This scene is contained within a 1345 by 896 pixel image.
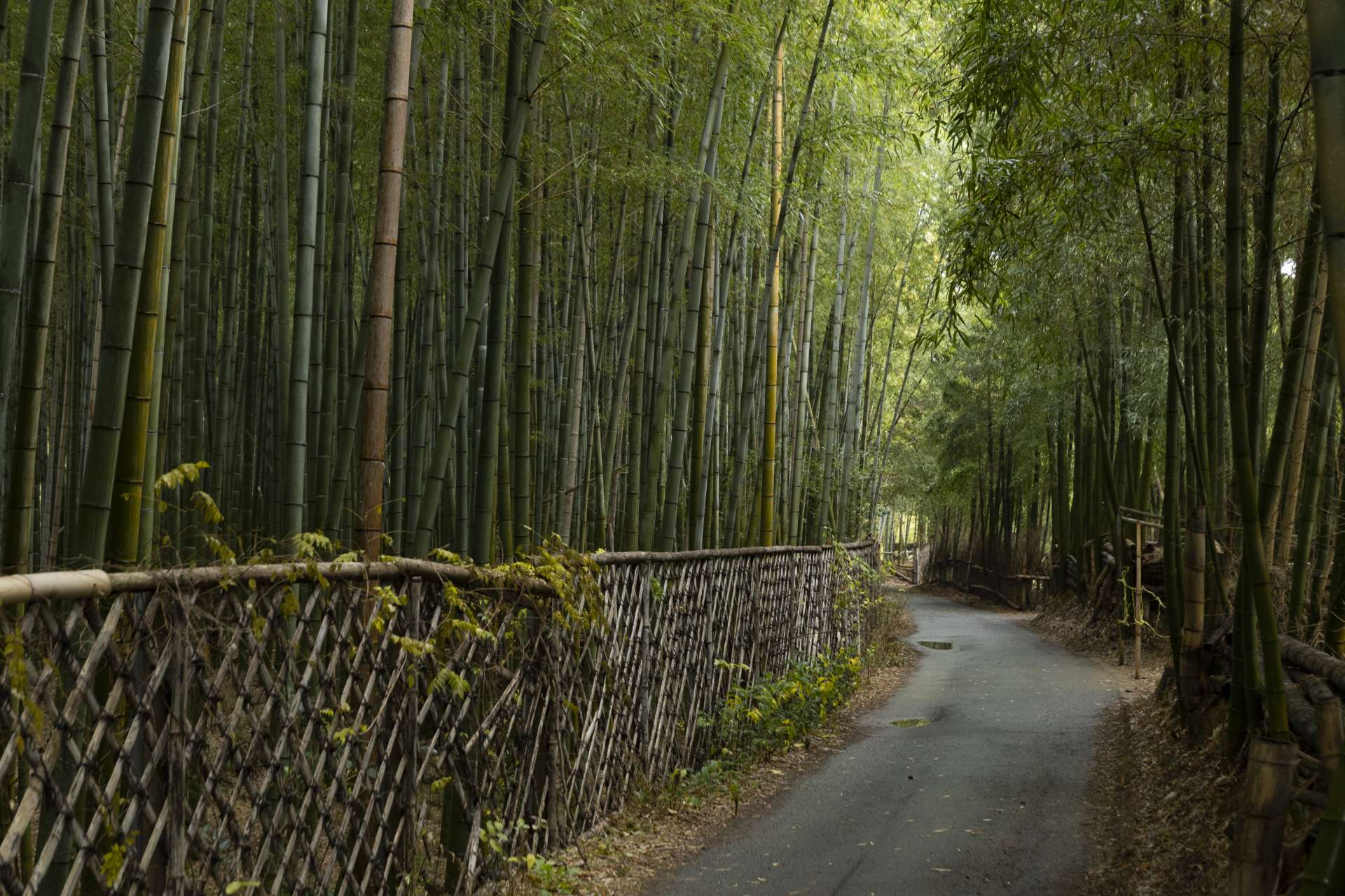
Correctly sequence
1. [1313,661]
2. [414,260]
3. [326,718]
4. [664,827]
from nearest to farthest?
[326,718] → [1313,661] → [664,827] → [414,260]

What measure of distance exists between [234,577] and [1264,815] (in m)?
2.27

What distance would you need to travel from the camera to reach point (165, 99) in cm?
252

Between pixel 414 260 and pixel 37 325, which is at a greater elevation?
pixel 414 260

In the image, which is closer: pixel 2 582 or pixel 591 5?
pixel 2 582

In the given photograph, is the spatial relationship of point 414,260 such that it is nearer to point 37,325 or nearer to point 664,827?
point 664,827

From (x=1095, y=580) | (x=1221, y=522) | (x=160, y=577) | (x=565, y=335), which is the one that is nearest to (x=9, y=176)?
(x=160, y=577)

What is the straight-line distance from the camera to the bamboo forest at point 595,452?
2.21 metres

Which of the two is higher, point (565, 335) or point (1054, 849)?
point (565, 335)

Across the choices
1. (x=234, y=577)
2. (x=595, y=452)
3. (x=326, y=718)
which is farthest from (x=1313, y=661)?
(x=595, y=452)

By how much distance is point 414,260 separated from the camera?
6.88 m

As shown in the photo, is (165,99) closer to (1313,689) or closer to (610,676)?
(610,676)

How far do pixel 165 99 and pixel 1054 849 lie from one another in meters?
3.58

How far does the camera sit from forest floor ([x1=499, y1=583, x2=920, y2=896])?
11.4 feet

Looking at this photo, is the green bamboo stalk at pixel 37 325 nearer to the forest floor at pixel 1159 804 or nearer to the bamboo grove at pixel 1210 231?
the bamboo grove at pixel 1210 231
